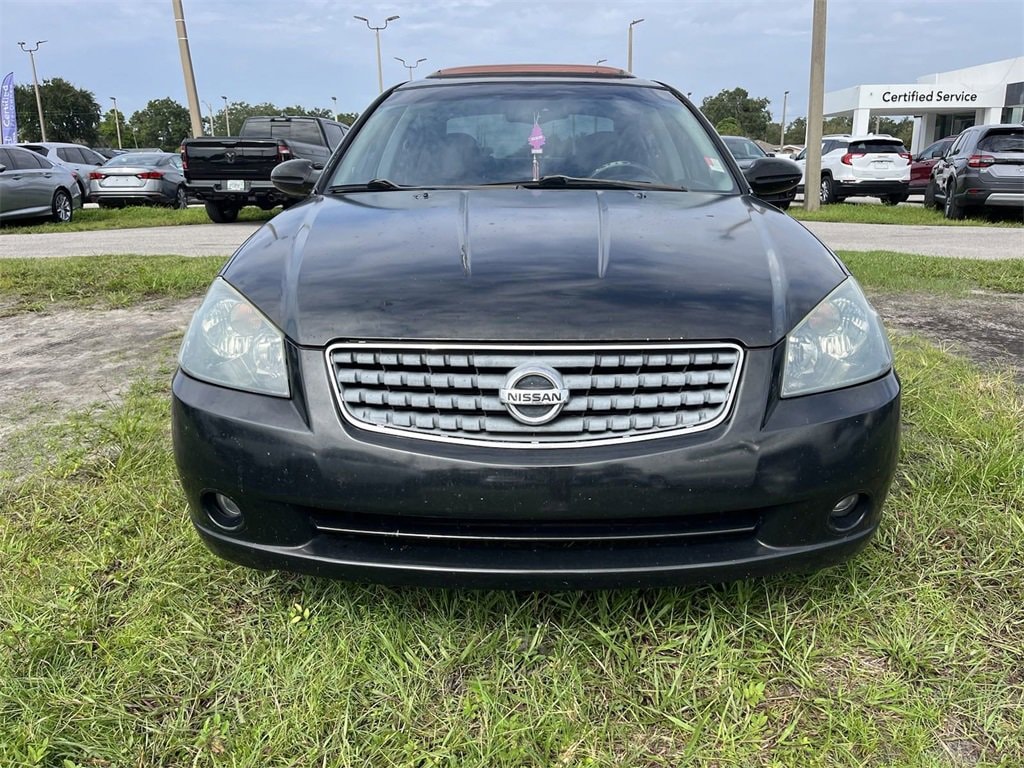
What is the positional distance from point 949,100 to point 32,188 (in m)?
42.6

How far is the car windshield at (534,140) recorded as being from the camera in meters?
2.93

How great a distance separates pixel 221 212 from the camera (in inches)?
539

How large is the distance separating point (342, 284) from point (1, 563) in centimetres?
135

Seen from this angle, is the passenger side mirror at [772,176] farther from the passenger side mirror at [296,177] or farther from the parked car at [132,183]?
the parked car at [132,183]

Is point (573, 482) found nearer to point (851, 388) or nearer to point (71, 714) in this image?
point (851, 388)

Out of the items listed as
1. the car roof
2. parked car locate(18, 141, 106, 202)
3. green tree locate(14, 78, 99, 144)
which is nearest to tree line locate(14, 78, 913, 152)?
green tree locate(14, 78, 99, 144)

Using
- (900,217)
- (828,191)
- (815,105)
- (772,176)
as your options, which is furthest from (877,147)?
(772,176)

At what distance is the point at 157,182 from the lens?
1641 cm

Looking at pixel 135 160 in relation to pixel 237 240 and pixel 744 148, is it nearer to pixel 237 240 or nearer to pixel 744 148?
pixel 237 240

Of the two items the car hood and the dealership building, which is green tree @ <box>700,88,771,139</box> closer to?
the dealership building

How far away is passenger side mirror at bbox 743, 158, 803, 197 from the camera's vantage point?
10.6ft

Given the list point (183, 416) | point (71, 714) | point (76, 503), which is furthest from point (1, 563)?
point (183, 416)

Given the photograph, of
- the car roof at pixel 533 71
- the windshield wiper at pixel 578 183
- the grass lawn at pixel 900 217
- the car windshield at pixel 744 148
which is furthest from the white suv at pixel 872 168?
the windshield wiper at pixel 578 183

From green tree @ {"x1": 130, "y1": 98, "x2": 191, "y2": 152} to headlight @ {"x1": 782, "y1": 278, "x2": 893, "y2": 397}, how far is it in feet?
319
